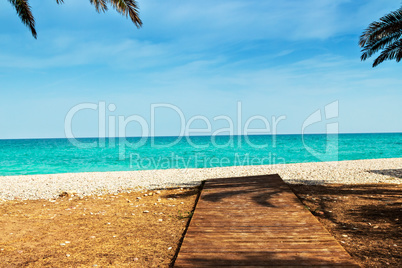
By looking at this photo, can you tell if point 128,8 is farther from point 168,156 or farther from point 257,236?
point 168,156

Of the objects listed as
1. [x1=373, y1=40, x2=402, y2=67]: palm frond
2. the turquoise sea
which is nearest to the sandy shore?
[x1=373, y1=40, x2=402, y2=67]: palm frond

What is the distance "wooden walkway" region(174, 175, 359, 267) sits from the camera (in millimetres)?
3921

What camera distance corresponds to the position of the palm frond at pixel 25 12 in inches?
372

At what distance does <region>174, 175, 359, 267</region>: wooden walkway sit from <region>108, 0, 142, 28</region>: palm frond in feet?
21.7

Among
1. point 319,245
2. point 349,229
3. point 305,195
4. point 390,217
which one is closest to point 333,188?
point 305,195

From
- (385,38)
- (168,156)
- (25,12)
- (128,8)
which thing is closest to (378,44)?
(385,38)

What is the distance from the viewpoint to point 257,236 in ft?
15.9

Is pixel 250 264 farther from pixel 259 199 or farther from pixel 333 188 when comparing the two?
pixel 333 188

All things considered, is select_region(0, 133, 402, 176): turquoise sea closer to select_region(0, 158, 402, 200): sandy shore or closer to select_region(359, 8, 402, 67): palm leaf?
select_region(0, 158, 402, 200): sandy shore

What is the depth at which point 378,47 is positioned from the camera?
12445 mm

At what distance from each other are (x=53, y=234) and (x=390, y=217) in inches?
289

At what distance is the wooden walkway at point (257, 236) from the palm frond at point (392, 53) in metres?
8.68

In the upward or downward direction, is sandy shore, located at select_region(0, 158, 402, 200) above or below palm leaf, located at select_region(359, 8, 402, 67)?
below

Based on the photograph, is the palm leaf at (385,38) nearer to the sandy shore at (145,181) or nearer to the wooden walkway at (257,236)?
the sandy shore at (145,181)
